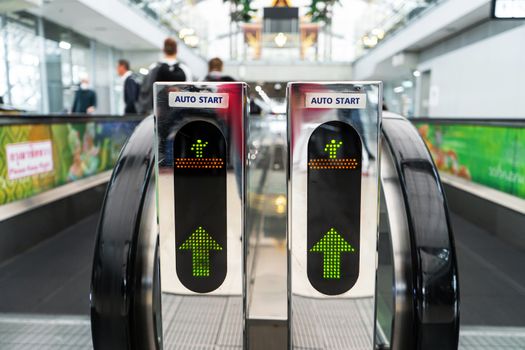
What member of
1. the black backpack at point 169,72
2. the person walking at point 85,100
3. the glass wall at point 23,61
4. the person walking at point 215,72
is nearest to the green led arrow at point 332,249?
the person walking at point 215,72

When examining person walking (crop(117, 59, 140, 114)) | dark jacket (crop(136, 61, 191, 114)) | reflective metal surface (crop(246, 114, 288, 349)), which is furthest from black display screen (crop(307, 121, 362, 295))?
person walking (crop(117, 59, 140, 114))

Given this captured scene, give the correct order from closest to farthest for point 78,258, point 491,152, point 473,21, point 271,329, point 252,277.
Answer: point 271,329, point 252,277, point 78,258, point 491,152, point 473,21

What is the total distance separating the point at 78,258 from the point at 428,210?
323cm

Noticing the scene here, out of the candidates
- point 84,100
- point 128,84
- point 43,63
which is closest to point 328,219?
point 128,84

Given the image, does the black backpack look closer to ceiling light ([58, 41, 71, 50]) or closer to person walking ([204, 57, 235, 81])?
person walking ([204, 57, 235, 81])

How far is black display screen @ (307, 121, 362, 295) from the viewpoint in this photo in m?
1.68

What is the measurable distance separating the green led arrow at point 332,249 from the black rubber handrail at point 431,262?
12.1 inches

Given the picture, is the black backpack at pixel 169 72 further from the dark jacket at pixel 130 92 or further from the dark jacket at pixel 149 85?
the dark jacket at pixel 130 92

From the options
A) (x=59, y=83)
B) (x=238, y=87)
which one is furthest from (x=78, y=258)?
(x=59, y=83)

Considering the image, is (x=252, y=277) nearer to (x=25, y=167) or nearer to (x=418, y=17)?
(x=25, y=167)

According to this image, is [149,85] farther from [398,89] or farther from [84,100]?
[398,89]

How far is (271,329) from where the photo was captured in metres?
2.51

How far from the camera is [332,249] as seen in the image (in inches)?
70.1

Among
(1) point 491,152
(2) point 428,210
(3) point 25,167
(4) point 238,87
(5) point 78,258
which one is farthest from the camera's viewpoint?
(1) point 491,152
